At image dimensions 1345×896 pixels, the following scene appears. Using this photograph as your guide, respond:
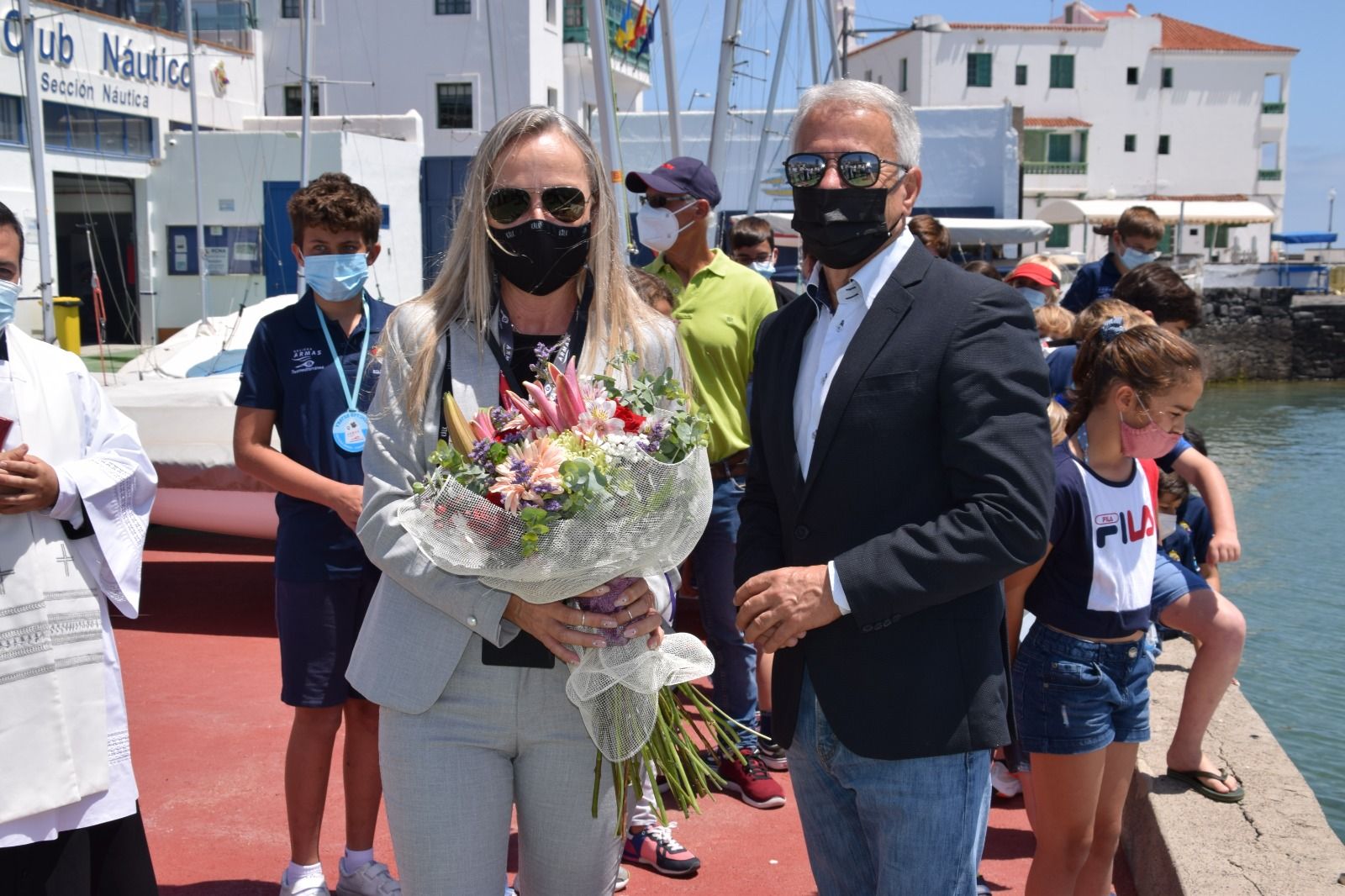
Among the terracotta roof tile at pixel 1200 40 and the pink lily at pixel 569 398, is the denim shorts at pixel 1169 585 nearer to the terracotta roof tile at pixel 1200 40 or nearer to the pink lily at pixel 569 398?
the pink lily at pixel 569 398

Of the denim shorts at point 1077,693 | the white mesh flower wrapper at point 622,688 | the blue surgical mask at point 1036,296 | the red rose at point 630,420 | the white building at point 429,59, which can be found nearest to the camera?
the red rose at point 630,420

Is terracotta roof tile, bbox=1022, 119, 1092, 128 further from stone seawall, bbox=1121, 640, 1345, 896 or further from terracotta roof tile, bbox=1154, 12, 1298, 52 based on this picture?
stone seawall, bbox=1121, 640, 1345, 896

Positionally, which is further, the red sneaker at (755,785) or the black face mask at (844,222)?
the red sneaker at (755,785)

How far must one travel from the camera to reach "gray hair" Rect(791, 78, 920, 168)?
8.21 ft

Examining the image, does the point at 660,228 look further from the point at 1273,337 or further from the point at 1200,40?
the point at 1200,40

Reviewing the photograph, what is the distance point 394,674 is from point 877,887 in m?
1.04

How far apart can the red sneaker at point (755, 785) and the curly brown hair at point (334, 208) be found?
2389mm

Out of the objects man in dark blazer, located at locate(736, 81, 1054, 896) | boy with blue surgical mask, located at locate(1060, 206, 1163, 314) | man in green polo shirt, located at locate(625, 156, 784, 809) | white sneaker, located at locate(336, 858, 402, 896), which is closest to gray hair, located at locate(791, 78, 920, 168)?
man in dark blazer, located at locate(736, 81, 1054, 896)

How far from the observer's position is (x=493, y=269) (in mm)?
2734

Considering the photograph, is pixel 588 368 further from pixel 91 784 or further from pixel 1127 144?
pixel 1127 144

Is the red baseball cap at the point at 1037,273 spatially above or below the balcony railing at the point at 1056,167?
below

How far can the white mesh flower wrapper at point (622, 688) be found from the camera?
95.0 inches

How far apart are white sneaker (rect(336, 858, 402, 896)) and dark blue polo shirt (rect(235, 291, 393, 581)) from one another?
0.92m

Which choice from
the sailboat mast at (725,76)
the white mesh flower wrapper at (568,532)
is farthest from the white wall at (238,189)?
the white mesh flower wrapper at (568,532)
